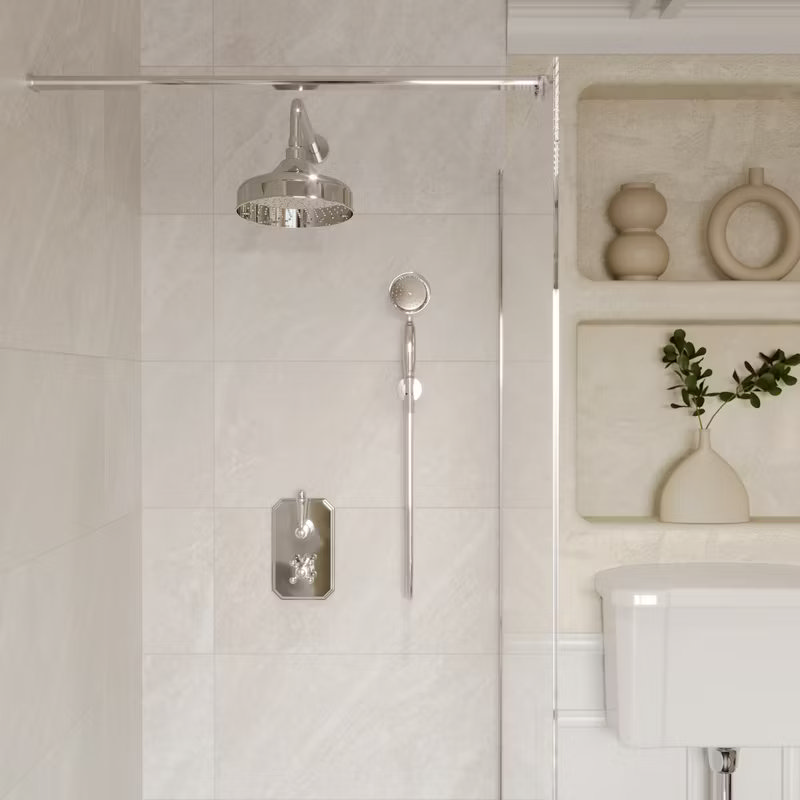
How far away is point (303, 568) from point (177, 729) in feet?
1.35

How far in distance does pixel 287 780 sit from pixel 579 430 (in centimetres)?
96

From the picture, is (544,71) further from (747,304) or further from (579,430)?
(579,430)

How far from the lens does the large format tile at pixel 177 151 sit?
5.41 ft

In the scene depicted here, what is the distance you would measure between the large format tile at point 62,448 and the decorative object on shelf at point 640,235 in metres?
1.04

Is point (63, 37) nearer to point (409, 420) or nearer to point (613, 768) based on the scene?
point (409, 420)

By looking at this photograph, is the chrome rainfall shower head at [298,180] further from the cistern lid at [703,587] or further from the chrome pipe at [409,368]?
the cistern lid at [703,587]

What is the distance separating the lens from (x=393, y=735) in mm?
1657

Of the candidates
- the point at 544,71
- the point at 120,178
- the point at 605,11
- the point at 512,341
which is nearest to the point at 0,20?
the point at 120,178

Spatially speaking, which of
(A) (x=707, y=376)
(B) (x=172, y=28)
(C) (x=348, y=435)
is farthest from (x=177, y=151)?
(A) (x=707, y=376)

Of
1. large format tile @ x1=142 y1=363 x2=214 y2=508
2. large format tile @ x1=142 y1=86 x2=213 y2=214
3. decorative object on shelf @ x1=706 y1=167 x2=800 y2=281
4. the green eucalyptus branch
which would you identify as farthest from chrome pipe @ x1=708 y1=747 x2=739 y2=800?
large format tile @ x1=142 y1=86 x2=213 y2=214

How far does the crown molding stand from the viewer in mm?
1704

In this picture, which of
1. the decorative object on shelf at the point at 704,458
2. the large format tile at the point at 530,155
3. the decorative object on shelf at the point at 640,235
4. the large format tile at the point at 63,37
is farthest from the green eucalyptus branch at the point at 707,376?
the large format tile at the point at 63,37

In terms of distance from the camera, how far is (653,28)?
1719mm

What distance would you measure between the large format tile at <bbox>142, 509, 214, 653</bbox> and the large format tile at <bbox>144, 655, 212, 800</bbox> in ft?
0.13
